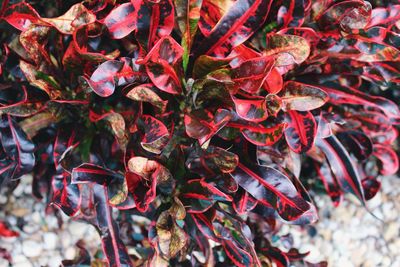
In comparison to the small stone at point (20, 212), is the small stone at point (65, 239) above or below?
below

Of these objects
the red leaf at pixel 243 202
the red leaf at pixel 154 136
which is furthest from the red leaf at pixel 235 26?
the red leaf at pixel 243 202

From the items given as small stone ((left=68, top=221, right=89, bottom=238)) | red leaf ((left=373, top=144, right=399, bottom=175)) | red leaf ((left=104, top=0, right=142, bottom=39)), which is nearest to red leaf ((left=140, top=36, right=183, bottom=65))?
red leaf ((left=104, top=0, right=142, bottom=39))

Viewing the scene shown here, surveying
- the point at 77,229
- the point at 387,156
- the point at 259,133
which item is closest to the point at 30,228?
the point at 77,229

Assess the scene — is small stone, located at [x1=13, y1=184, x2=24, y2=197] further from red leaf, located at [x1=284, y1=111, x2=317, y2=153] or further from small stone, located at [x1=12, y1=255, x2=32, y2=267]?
red leaf, located at [x1=284, y1=111, x2=317, y2=153]

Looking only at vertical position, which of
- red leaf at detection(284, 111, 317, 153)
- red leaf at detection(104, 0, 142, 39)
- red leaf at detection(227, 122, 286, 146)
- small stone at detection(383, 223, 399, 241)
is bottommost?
small stone at detection(383, 223, 399, 241)

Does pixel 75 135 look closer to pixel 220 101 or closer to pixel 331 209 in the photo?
pixel 220 101

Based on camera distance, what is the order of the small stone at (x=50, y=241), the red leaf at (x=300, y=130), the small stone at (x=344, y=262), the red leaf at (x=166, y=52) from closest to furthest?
1. the red leaf at (x=166, y=52)
2. the red leaf at (x=300, y=130)
3. the small stone at (x=50, y=241)
4. the small stone at (x=344, y=262)

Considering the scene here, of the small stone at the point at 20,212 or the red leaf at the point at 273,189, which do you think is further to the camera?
the small stone at the point at 20,212

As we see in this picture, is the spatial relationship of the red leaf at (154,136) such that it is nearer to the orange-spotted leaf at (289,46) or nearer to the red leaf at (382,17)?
the orange-spotted leaf at (289,46)
